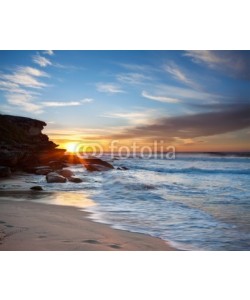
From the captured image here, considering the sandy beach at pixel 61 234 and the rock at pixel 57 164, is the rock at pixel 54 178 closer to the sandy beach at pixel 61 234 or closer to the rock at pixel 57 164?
the rock at pixel 57 164

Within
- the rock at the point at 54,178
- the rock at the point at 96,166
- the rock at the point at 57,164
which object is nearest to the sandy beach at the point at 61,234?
the rock at the point at 54,178

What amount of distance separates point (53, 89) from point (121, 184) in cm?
316

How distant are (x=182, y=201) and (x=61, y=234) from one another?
2.62 meters

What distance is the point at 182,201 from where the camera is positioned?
5.96 metres

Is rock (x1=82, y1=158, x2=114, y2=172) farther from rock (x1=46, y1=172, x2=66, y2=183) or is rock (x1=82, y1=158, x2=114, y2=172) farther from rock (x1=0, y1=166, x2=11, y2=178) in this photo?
rock (x1=0, y1=166, x2=11, y2=178)

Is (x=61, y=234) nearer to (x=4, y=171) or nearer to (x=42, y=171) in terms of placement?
(x=4, y=171)

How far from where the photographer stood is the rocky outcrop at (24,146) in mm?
8922

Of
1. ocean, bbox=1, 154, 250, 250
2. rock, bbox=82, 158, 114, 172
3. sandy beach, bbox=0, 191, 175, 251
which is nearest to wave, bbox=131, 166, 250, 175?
ocean, bbox=1, 154, 250, 250

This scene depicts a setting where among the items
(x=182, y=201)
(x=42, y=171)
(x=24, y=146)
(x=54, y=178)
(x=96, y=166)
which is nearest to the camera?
(x=182, y=201)

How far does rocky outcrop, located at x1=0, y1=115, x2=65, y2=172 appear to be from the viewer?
8.92 metres

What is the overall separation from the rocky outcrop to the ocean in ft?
4.96

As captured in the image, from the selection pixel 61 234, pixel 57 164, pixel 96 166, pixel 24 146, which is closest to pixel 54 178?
pixel 24 146

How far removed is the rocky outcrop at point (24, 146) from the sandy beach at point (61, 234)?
3.68m
